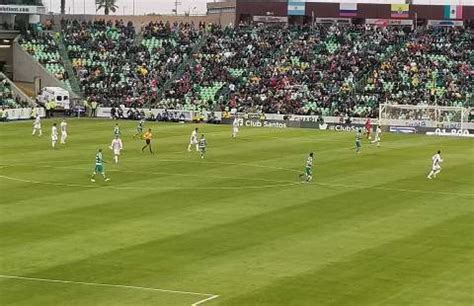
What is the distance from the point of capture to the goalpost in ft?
272

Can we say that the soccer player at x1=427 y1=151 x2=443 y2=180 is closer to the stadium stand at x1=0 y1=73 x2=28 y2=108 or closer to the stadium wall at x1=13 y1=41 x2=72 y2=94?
the stadium stand at x1=0 y1=73 x2=28 y2=108

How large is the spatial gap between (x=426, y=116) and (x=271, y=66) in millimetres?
21121

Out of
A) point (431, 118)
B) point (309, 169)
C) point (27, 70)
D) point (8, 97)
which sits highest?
point (27, 70)

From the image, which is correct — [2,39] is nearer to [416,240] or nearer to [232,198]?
[232,198]

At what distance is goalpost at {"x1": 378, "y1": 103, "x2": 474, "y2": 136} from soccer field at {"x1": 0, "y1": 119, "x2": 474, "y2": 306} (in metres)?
22.0

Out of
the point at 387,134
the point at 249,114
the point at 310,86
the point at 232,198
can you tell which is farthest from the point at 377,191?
the point at 310,86

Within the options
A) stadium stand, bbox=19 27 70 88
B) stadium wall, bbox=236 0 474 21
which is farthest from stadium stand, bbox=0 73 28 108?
stadium wall, bbox=236 0 474 21

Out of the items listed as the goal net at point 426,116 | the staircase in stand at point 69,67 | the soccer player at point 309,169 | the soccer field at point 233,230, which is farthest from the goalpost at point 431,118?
the soccer player at point 309,169

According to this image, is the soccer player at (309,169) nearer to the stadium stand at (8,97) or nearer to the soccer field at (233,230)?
the soccer field at (233,230)

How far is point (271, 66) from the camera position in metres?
100

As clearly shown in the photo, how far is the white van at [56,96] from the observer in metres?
90.9

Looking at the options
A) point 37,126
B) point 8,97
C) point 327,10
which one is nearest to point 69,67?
point 8,97

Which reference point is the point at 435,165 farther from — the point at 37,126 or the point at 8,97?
the point at 8,97

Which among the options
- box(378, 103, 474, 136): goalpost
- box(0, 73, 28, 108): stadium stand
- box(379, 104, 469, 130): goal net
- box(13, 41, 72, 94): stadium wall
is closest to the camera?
box(378, 103, 474, 136): goalpost
